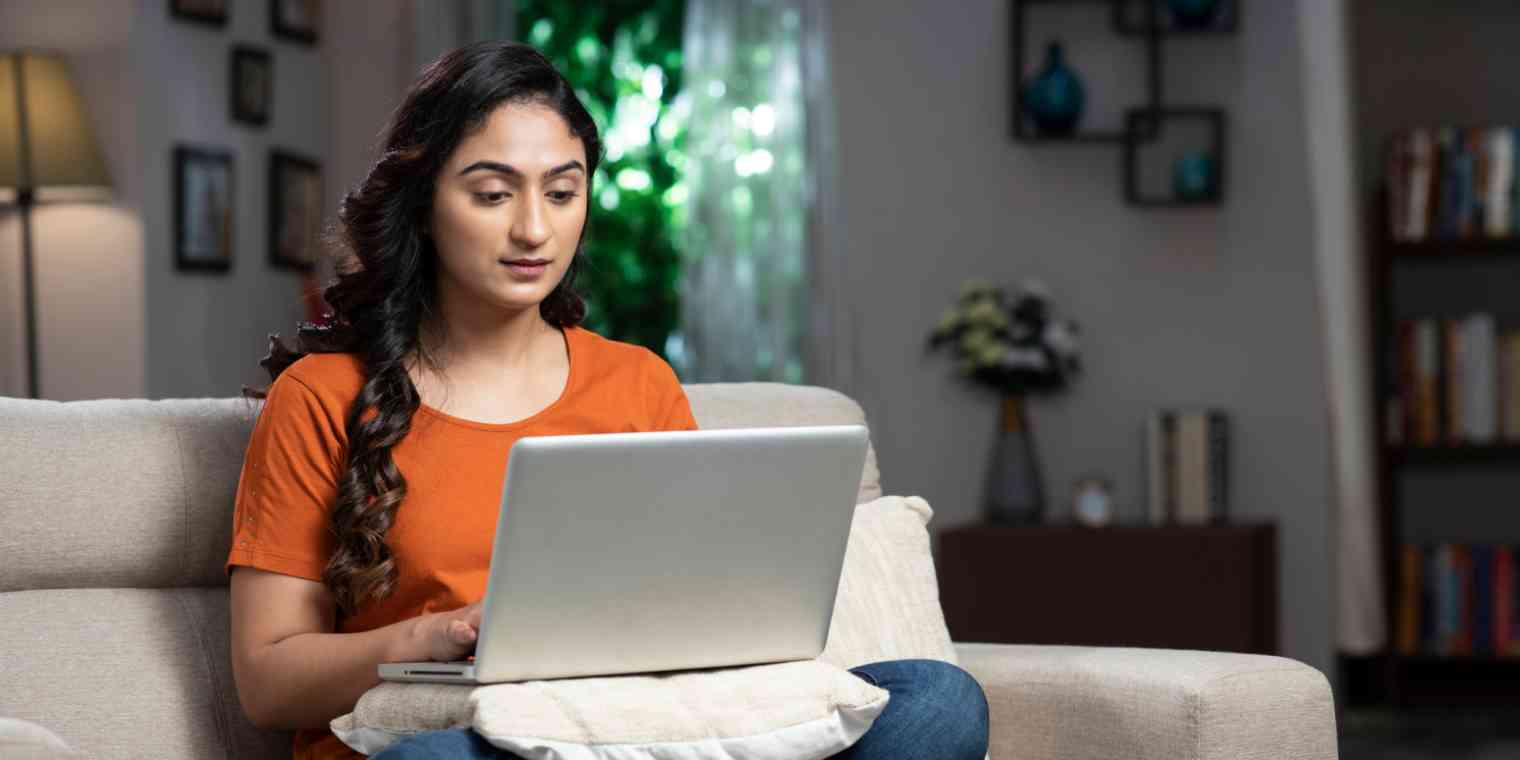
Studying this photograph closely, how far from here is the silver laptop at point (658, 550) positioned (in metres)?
1.33

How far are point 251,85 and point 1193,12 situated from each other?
2.38m

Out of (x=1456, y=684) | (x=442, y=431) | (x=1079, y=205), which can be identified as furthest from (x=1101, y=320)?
(x=442, y=431)

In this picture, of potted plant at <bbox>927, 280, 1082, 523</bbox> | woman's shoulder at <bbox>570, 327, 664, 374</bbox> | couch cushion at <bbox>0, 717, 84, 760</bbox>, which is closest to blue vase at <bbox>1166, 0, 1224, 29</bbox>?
potted plant at <bbox>927, 280, 1082, 523</bbox>

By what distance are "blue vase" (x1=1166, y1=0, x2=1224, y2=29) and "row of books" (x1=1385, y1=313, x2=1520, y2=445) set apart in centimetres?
87

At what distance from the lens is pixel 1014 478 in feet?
13.1

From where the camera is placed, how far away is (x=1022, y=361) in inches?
158

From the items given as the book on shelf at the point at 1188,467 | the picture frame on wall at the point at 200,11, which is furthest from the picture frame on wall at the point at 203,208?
the book on shelf at the point at 1188,467

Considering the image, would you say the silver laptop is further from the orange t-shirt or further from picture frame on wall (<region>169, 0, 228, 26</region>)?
picture frame on wall (<region>169, 0, 228, 26</region>)

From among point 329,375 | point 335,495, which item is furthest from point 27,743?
point 329,375

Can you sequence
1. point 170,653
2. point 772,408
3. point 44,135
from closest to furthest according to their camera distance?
point 170,653
point 772,408
point 44,135

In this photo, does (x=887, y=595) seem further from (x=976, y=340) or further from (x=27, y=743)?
(x=976, y=340)

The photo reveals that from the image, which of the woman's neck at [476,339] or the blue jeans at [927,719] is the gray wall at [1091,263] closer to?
the woman's neck at [476,339]

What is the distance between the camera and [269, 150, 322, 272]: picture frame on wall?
453cm

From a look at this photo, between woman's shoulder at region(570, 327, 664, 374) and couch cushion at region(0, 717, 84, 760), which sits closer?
couch cushion at region(0, 717, 84, 760)
